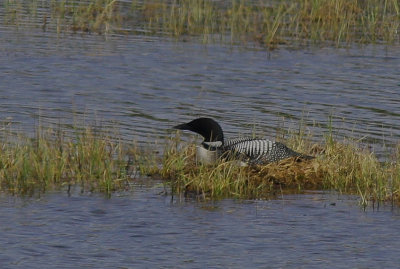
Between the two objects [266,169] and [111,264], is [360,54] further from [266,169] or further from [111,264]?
[111,264]

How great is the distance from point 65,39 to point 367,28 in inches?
260

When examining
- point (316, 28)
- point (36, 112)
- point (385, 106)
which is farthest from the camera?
point (316, 28)

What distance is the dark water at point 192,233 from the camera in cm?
979

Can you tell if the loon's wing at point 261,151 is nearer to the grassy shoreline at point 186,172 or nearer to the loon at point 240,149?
the loon at point 240,149

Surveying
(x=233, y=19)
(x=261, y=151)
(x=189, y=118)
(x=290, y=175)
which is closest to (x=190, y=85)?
(x=189, y=118)

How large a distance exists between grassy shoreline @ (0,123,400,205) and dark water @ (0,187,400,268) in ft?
0.82

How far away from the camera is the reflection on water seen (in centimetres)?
1636

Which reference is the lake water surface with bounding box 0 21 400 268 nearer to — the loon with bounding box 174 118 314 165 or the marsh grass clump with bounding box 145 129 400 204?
the marsh grass clump with bounding box 145 129 400 204

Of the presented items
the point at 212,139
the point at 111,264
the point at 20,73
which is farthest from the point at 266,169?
the point at 20,73

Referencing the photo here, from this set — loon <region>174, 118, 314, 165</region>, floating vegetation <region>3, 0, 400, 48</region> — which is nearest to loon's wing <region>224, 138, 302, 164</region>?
loon <region>174, 118, 314, 165</region>

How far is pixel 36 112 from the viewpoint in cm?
1641

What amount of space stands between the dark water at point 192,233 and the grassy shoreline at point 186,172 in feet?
0.82

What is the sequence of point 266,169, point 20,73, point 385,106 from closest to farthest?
point 266,169
point 385,106
point 20,73

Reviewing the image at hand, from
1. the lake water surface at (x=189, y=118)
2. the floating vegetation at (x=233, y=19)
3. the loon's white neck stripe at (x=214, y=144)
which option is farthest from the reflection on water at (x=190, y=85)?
the loon's white neck stripe at (x=214, y=144)
